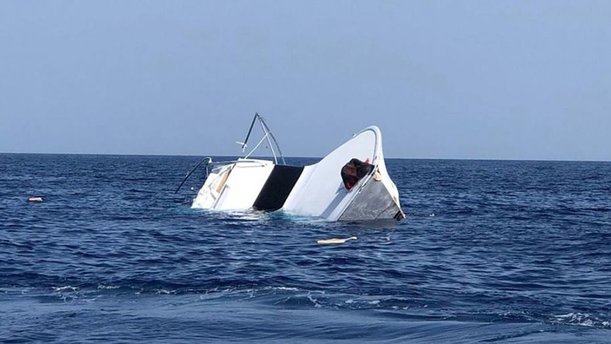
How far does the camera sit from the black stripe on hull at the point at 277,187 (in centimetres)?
3766

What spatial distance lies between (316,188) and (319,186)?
0.44ft

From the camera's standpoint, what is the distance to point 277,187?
38.2 metres

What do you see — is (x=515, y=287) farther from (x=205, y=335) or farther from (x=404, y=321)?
(x=205, y=335)

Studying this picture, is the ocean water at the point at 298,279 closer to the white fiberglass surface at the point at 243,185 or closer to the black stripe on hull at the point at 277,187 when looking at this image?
the white fiberglass surface at the point at 243,185

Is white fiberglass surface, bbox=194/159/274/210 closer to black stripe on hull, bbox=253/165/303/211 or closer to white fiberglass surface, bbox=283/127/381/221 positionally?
black stripe on hull, bbox=253/165/303/211

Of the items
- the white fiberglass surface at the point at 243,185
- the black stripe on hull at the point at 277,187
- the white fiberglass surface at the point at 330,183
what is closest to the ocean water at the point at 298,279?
the white fiberglass surface at the point at 330,183

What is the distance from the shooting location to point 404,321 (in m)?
15.3

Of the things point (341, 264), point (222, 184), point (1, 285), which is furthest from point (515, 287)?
point (222, 184)

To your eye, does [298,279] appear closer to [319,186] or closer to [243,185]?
[319,186]

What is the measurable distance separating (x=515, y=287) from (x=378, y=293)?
2.92 m

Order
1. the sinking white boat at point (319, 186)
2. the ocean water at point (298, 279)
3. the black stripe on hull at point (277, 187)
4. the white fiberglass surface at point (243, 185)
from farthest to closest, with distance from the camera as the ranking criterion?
1. the white fiberglass surface at point (243, 185)
2. the black stripe on hull at point (277, 187)
3. the sinking white boat at point (319, 186)
4. the ocean water at point (298, 279)

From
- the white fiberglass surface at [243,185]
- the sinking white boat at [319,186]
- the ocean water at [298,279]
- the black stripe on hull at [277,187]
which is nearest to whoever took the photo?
the ocean water at [298,279]

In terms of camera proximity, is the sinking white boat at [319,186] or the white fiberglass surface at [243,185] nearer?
the sinking white boat at [319,186]

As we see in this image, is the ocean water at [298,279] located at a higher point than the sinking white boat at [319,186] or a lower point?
lower
